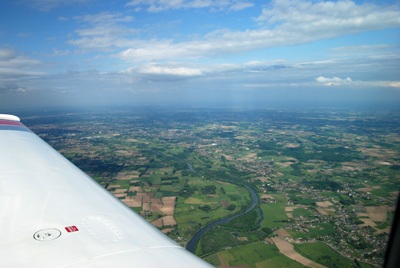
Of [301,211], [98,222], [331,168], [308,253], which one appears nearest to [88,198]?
[98,222]

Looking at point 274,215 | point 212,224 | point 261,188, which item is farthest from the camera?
point 261,188

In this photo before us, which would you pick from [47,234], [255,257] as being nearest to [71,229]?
[47,234]

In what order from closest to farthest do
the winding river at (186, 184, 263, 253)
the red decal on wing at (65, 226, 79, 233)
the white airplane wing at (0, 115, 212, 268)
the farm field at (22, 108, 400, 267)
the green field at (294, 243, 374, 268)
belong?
1. the white airplane wing at (0, 115, 212, 268)
2. the red decal on wing at (65, 226, 79, 233)
3. the green field at (294, 243, 374, 268)
4. the farm field at (22, 108, 400, 267)
5. the winding river at (186, 184, 263, 253)

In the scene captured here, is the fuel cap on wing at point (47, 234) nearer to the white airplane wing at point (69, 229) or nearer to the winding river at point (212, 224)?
the white airplane wing at point (69, 229)

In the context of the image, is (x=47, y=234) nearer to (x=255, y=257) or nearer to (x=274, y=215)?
(x=255, y=257)

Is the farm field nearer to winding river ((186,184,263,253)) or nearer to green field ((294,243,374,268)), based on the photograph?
green field ((294,243,374,268))

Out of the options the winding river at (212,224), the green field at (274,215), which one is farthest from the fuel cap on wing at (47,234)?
the green field at (274,215)

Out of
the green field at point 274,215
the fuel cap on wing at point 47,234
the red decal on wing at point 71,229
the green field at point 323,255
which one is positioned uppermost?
the fuel cap on wing at point 47,234

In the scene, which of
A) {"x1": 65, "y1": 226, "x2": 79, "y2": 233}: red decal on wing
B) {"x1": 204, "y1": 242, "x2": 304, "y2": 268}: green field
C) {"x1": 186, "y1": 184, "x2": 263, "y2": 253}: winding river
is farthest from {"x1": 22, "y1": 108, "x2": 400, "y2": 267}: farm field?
{"x1": 65, "y1": 226, "x2": 79, "y2": 233}: red decal on wing
